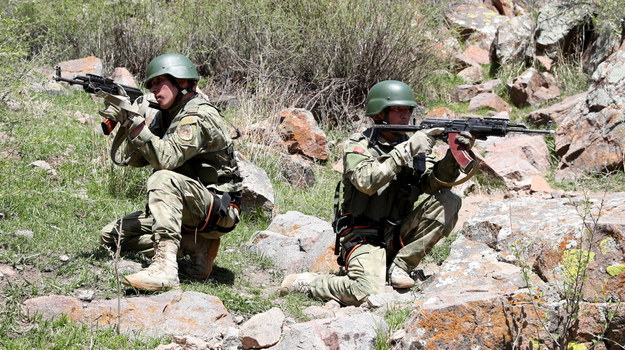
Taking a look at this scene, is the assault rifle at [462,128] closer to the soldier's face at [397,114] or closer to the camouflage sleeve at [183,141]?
the soldier's face at [397,114]

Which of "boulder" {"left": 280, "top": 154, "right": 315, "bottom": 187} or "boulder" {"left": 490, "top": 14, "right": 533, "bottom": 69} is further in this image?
"boulder" {"left": 490, "top": 14, "right": 533, "bottom": 69}

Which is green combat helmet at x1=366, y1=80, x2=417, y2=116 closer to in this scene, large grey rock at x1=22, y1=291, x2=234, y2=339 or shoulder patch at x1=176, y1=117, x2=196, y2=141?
shoulder patch at x1=176, y1=117, x2=196, y2=141

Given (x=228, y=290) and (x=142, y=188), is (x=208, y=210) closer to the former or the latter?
(x=228, y=290)

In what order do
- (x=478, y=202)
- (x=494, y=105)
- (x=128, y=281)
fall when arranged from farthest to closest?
(x=494, y=105) < (x=478, y=202) < (x=128, y=281)

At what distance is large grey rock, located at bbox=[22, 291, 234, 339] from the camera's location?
140 inches

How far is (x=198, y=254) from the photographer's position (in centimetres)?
482

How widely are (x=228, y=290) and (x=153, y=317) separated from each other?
972 mm

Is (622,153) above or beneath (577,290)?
beneath

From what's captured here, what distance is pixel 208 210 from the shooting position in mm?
4680

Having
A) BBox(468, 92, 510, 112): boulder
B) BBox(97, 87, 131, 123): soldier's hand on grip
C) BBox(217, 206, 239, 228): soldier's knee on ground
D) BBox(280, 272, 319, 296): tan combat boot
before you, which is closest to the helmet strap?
BBox(97, 87, 131, 123): soldier's hand on grip

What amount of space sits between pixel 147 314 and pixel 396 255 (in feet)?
6.11

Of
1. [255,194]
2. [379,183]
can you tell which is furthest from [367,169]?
[255,194]

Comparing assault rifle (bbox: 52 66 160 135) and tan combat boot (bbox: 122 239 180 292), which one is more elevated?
assault rifle (bbox: 52 66 160 135)

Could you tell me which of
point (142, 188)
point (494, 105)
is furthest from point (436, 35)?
point (142, 188)
